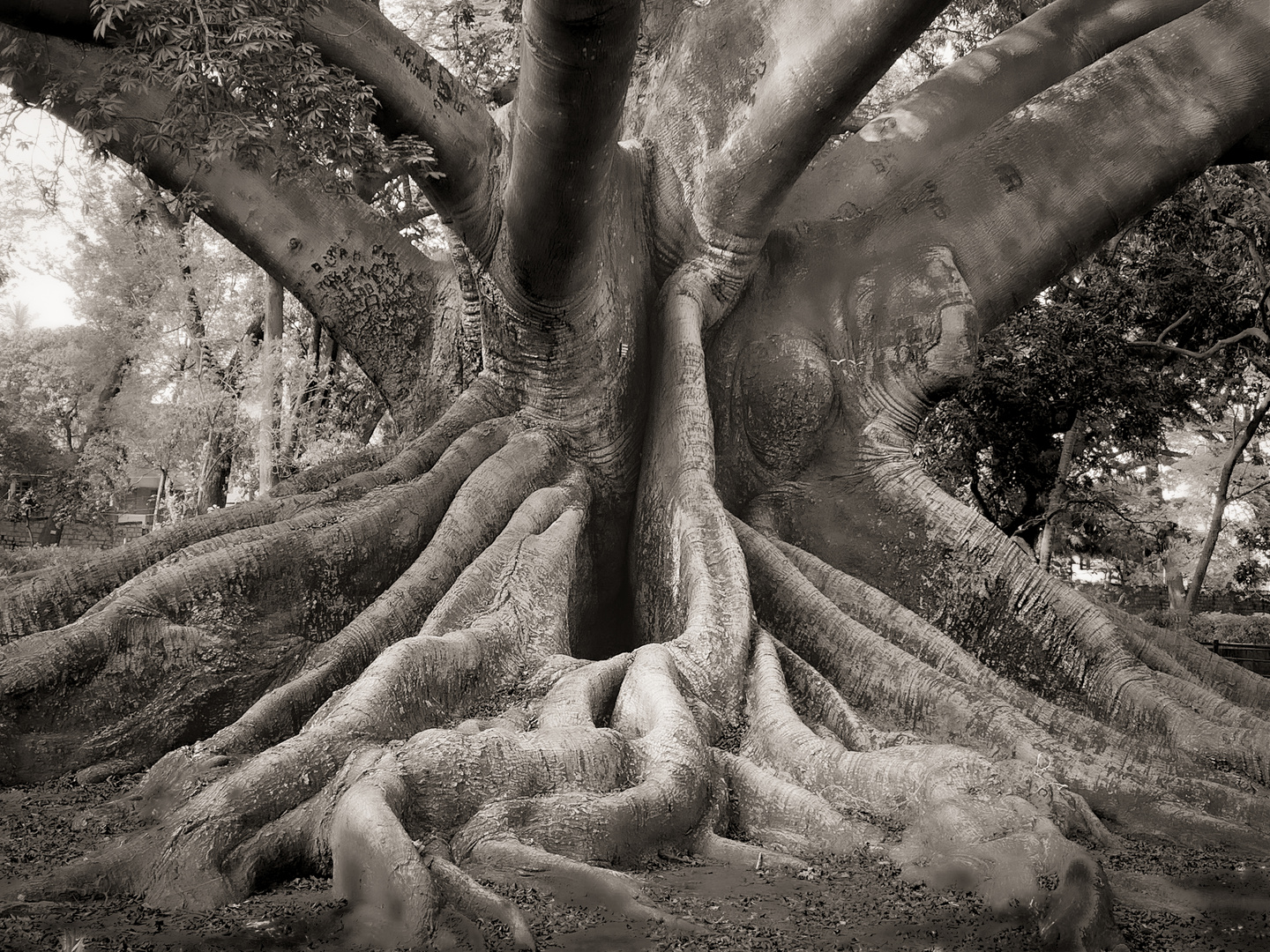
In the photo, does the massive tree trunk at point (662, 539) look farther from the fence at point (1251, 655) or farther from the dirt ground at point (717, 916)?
the fence at point (1251, 655)

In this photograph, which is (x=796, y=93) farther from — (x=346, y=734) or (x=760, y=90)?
(x=346, y=734)

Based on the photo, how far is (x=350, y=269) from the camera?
7395mm

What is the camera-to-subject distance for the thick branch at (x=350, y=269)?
7074 mm

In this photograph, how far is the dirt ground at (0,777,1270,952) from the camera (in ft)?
9.76

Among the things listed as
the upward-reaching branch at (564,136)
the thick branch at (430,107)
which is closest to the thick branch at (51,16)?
the thick branch at (430,107)

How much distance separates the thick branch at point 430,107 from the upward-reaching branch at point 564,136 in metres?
0.32

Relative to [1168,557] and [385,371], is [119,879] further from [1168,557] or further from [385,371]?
[1168,557]

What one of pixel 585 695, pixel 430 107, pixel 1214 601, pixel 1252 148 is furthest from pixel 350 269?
pixel 1214 601

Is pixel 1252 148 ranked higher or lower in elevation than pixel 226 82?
higher

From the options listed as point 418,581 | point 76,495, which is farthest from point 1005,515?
point 76,495

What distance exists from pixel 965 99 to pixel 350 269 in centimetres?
476

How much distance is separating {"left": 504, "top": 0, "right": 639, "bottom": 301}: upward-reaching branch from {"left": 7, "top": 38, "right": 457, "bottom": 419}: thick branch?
138 cm

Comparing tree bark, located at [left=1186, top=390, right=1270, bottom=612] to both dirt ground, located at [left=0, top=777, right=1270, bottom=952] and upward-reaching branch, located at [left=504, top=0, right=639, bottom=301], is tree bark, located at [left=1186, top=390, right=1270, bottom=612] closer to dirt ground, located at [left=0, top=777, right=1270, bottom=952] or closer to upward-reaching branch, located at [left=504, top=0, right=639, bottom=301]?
upward-reaching branch, located at [left=504, top=0, right=639, bottom=301]

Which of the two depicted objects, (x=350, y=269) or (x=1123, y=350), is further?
(x=1123, y=350)
